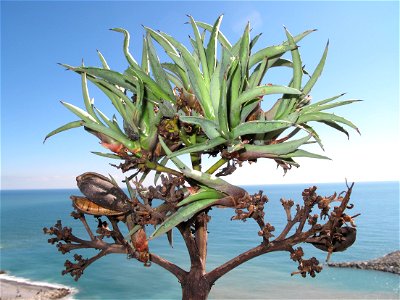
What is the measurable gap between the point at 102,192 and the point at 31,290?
132 ft

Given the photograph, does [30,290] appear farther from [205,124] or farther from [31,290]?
[205,124]

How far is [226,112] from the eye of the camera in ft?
6.91

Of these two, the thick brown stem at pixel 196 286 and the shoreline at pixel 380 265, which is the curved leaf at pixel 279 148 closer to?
the thick brown stem at pixel 196 286

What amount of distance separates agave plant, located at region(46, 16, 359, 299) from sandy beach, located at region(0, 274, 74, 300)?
36.9 m

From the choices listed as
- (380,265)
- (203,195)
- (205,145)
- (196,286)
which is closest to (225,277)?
(380,265)

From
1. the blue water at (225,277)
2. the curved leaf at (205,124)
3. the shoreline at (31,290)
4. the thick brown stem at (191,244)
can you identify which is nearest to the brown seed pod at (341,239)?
the thick brown stem at (191,244)

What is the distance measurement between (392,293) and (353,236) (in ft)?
138

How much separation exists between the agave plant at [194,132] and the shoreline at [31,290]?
121 ft

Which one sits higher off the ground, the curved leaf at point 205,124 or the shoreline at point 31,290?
the curved leaf at point 205,124

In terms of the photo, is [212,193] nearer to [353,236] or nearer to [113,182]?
[113,182]

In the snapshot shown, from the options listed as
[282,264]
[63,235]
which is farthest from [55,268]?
[63,235]

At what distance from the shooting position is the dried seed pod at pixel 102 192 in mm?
2318

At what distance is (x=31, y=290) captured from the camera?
120 ft

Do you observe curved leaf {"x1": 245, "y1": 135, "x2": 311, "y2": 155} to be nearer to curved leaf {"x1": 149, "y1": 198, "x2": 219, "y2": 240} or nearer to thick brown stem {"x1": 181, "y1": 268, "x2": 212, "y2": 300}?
curved leaf {"x1": 149, "y1": 198, "x2": 219, "y2": 240}
